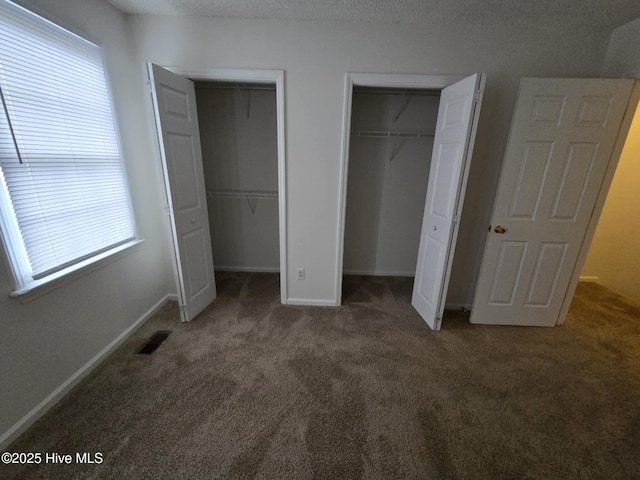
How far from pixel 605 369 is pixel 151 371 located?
11.1 ft

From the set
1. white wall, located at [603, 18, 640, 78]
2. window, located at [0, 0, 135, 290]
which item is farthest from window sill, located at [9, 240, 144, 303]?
white wall, located at [603, 18, 640, 78]

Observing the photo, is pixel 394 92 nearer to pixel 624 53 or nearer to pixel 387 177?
pixel 387 177

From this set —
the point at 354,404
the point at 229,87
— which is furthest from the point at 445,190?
the point at 229,87

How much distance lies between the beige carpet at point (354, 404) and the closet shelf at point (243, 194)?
4.88ft

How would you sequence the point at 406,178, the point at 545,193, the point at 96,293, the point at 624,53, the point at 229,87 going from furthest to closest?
the point at 406,178 < the point at 229,87 < the point at 545,193 < the point at 624,53 < the point at 96,293

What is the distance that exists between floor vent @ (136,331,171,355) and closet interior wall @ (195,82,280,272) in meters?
1.40

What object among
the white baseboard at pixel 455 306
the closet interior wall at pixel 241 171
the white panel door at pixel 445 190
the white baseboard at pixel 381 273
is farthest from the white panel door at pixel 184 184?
the white baseboard at pixel 455 306

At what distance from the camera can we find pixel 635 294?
3242mm

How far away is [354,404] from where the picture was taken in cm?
160

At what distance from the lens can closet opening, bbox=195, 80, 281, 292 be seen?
2.89 m

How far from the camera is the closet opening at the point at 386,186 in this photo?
113 inches

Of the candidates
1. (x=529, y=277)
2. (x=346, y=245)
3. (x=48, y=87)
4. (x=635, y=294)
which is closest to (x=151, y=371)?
(x=48, y=87)

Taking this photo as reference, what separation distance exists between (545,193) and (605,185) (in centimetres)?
45

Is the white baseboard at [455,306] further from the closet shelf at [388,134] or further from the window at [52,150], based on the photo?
the window at [52,150]
